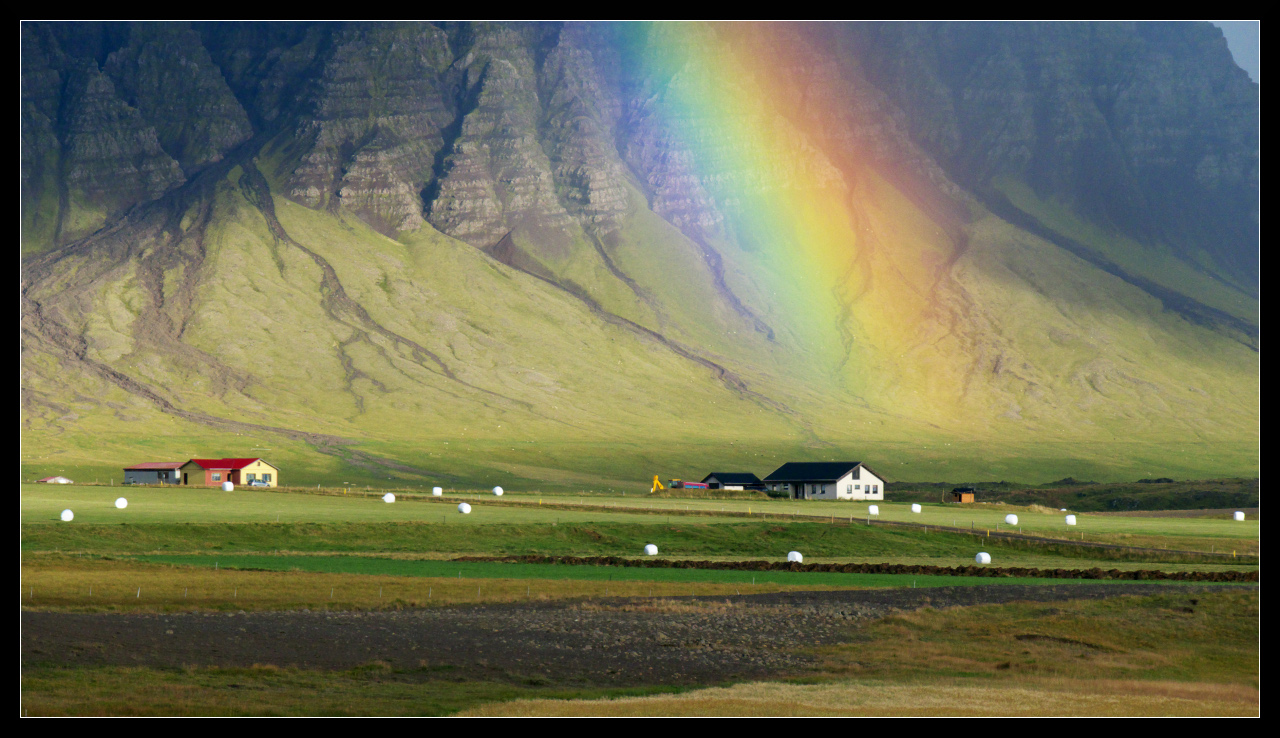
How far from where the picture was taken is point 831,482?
14188cm

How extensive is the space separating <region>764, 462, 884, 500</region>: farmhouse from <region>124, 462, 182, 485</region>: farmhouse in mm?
65429

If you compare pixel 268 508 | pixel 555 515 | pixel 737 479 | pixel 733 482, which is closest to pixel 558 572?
pixel 555 515

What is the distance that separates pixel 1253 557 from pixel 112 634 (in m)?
63.9

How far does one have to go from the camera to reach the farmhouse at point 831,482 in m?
142

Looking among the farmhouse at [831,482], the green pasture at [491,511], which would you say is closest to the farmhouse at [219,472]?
the green pasture at [491,511]

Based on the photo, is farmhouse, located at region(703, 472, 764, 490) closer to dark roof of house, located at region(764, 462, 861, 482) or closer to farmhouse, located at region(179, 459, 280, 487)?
dark roof of house, located at region(764, 462, 861, 482)

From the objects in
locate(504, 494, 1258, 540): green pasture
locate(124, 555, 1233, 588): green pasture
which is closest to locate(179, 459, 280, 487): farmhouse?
locate(504, 494, 1258, 540): green pasture

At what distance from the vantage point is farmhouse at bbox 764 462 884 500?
142m

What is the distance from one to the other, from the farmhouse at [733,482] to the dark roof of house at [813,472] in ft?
9.30

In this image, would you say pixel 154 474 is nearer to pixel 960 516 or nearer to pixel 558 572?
pixel 960 516

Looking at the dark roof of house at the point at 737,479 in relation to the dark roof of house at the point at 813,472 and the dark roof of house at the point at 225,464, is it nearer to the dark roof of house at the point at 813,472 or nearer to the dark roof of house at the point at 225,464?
the dark roof of house at the point at 813,472

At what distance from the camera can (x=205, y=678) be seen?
37.1m

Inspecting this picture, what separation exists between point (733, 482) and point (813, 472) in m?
12.6

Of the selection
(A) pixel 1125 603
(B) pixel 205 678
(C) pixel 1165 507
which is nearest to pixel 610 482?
(C) pixel 1165 507
